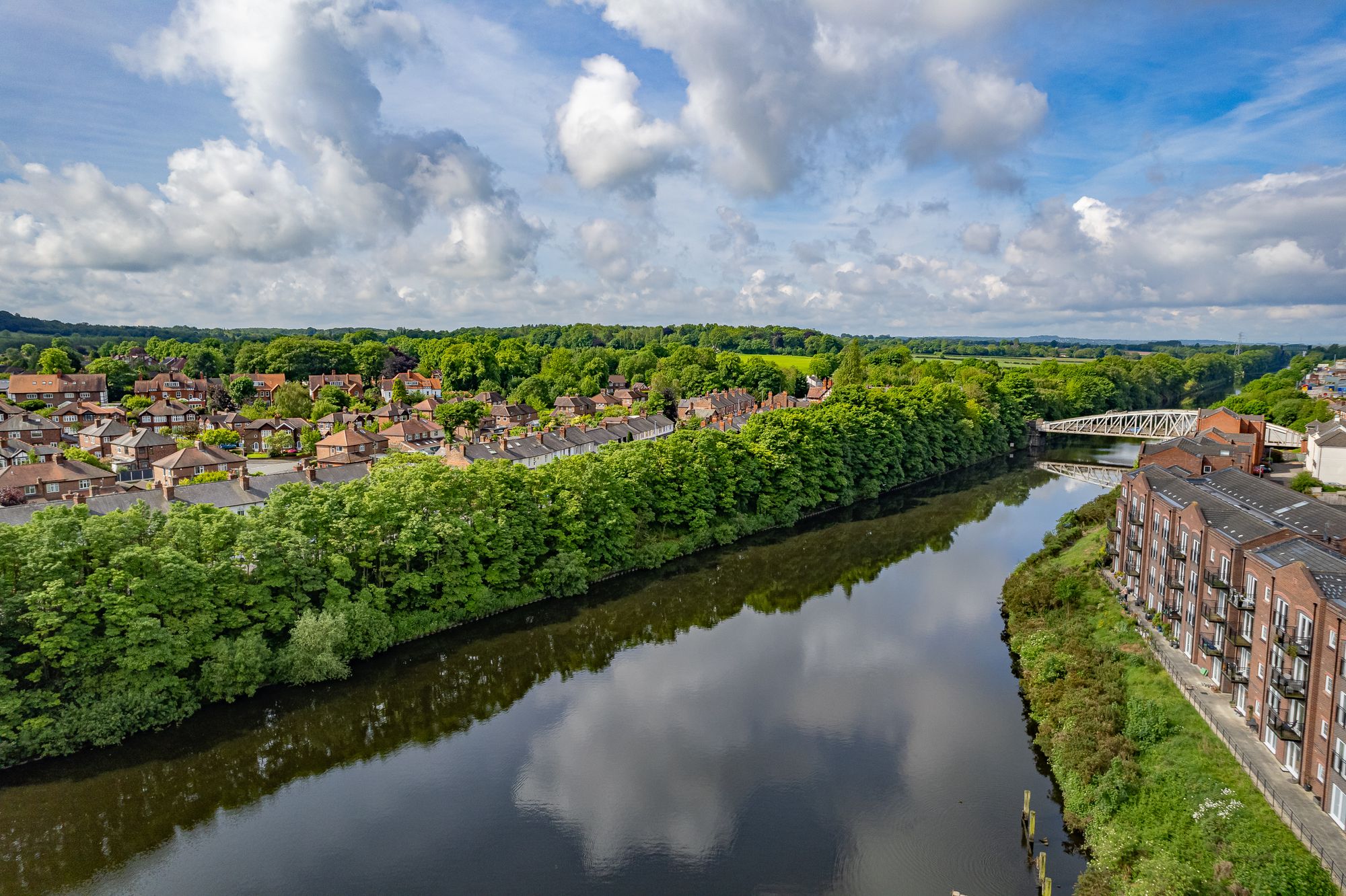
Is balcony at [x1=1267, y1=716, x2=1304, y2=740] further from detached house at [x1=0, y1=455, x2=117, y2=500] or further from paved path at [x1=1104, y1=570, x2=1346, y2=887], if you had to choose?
detached house at [x1=0, y1=455, x2=117, y2=500]

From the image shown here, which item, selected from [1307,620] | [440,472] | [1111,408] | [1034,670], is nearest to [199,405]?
[440,472]

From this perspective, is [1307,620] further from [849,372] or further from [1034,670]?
[849,372]

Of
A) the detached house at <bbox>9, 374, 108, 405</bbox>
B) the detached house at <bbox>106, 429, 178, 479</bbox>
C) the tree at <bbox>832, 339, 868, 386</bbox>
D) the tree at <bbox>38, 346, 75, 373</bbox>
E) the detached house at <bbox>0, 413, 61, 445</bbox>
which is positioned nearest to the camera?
the detached house at <bbox>106, 429, 178, 479</bbox>

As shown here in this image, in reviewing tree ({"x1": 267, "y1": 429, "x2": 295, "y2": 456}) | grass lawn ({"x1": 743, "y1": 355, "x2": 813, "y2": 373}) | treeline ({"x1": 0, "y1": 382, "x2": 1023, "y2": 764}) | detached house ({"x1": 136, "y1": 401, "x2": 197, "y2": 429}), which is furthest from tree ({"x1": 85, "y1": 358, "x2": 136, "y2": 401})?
grass lawn ({"x1": 743, "y1": 355, "x2": 813, "y2": 373})

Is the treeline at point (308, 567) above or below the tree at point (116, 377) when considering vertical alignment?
below

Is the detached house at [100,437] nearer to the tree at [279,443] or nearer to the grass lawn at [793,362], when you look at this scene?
the tree at [279,443]

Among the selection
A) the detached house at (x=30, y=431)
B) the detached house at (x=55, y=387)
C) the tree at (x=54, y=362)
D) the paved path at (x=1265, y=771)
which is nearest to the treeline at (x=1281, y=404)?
the paved path at (x=1265, y=771)
